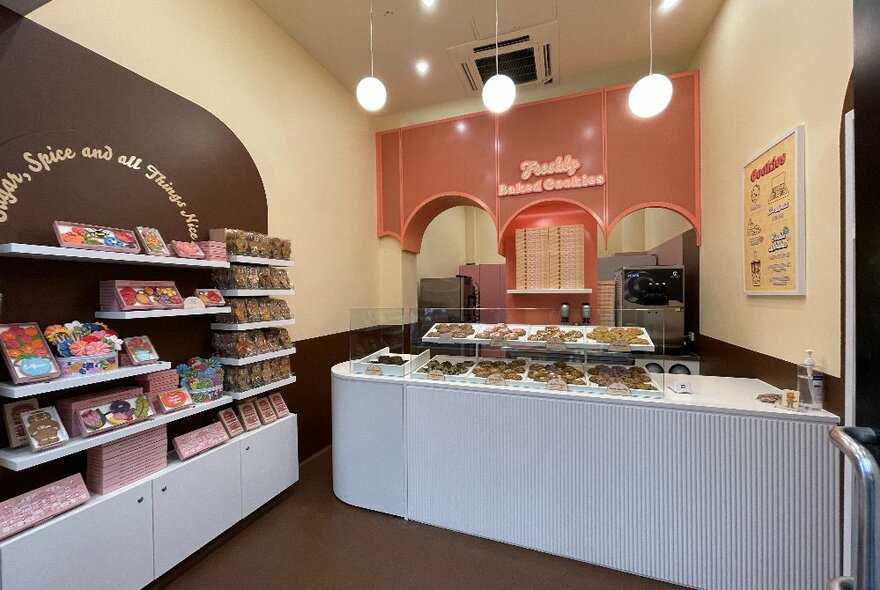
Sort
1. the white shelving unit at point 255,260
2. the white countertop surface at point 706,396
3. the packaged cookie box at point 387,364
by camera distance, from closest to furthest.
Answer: the white countertop surface at point 706,396 < the white shelving unit at point 255,260 < the packaged cookie box at point 387,364

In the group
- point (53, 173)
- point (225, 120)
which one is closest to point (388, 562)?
point (53, 173)

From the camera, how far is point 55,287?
191 centimetres

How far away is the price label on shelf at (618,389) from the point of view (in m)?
2.22

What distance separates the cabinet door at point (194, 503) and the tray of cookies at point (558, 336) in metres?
2.21

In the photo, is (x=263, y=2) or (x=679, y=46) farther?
(x=679, y=46)

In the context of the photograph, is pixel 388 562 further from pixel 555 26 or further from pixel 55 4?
pixel 555 26

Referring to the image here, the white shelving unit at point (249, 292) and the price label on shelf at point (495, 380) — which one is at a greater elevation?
the white shelving unit at point (249, 292)

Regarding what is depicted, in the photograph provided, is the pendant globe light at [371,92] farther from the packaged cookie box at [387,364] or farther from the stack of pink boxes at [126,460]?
the stack of pink boxes at [126,460]

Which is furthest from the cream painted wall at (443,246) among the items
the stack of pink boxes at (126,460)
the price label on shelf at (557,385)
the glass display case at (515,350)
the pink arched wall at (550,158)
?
the stack of pink boxes at (126,460)

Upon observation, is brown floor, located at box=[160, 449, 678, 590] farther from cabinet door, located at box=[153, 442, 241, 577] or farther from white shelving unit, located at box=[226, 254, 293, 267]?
white shelving unit, located at box=[226, 254, 293, 267]

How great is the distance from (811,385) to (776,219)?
98cm

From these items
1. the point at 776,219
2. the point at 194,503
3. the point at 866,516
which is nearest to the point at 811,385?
the point at 776,219

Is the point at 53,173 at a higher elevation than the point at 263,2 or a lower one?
lower

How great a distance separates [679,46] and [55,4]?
15.5 ft
